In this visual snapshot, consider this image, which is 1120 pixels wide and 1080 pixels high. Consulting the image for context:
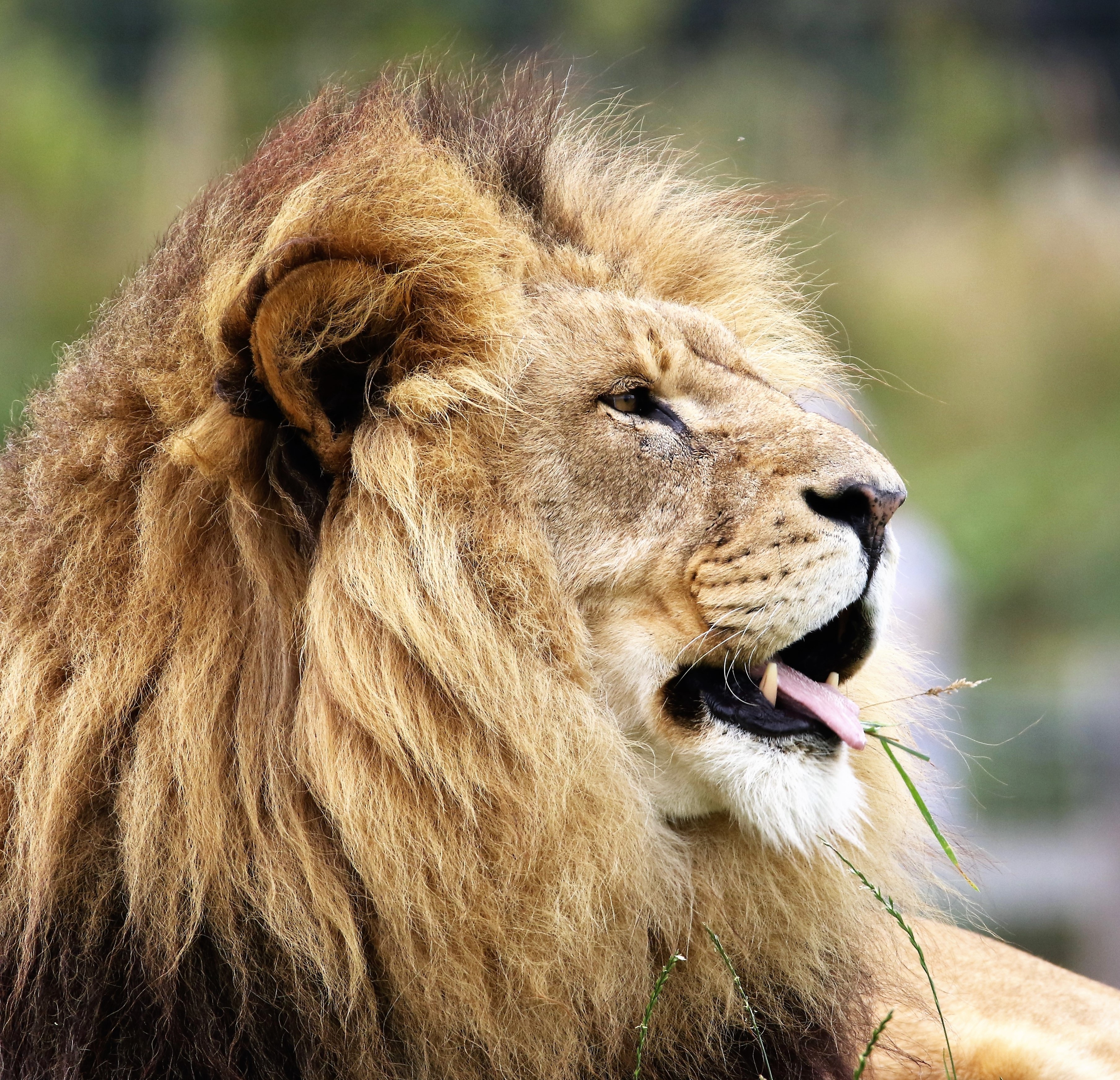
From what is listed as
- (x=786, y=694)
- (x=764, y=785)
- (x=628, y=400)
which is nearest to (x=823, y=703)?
(x=786, y=694)

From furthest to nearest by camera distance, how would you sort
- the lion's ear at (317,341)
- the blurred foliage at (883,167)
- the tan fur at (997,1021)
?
the blurred foliage at (883,167), the tan fur at (997,1021), the lion's ear at (317,341)

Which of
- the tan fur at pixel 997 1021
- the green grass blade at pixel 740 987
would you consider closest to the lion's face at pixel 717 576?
the green grass blade at pixel 740 987

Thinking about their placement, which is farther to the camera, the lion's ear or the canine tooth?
the canine tooth

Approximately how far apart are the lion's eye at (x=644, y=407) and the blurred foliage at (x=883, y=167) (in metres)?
7.57

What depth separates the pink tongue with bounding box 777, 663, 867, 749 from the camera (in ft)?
7.10

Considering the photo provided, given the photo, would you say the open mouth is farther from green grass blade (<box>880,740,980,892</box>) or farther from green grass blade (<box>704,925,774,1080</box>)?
green grass blade (<box>704,925,774,1080</box>)

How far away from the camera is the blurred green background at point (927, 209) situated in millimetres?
8086

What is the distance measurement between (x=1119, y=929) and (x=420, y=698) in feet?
18.0

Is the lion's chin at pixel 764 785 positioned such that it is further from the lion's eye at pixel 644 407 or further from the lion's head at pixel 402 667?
the lion's eye at pixel 644 407

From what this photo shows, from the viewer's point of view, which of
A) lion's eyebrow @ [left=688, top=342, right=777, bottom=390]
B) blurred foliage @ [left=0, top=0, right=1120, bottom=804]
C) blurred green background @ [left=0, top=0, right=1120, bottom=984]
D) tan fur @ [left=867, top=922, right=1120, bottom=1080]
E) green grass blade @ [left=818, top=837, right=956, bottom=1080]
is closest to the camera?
green grass blade @ [left=818, top=837, right=956, bottom=1080]

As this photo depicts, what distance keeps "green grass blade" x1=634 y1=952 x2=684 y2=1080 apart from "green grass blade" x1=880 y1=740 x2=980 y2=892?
1.37ft

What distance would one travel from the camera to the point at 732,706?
2.14 meters

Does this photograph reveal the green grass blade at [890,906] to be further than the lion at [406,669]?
Yes

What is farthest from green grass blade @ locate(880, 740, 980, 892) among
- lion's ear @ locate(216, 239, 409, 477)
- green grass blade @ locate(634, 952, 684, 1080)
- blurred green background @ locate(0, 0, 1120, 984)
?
blurred green background @ locate(0, 0, 1120, 984)
